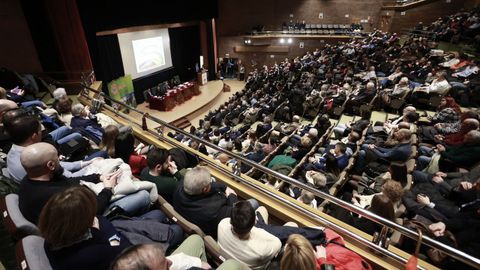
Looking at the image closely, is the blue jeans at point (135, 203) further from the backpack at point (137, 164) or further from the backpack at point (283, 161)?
the backpack at point (283, 161)

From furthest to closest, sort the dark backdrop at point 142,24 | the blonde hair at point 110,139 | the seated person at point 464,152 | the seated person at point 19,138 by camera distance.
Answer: the dark backdrop at point 142,24 < the seated person at point 464,152 < the blonde hair at point 110,139 < the seated person at point 19,138

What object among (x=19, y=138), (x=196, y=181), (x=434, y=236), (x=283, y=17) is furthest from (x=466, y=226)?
(x=283, y=17)

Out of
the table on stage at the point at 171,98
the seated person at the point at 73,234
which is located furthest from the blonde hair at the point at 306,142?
the table on stage at the point at 171,98

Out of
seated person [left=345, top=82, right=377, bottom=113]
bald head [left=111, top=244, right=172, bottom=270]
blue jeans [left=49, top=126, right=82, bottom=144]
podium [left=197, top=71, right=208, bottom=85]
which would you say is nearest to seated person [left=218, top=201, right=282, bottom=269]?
bald head [left=111, top=244, right=172, bottom=270]

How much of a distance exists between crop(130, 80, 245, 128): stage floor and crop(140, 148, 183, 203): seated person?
736 centimetres

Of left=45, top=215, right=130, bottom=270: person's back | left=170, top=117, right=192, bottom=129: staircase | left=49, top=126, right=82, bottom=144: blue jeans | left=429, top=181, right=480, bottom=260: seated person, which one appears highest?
left=45, top=215, right=130, bottom=270: person's back

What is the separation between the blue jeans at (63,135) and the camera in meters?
3.06

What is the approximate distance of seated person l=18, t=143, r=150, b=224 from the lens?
1705mm

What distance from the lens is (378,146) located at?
14.7 ft

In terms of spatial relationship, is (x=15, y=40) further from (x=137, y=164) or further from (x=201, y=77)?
(x=201, y=77)

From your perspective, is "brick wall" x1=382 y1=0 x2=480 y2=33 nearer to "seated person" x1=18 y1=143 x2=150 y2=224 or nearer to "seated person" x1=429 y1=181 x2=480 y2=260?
"seated person" x1=429 y1=181 x2=480 y2=260

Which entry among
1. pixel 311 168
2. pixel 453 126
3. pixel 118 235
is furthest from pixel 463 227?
pixel 118 235

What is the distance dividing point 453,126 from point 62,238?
558 centimetres

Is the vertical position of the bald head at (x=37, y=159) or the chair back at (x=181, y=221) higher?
the bald head at (x=37, y=159)
